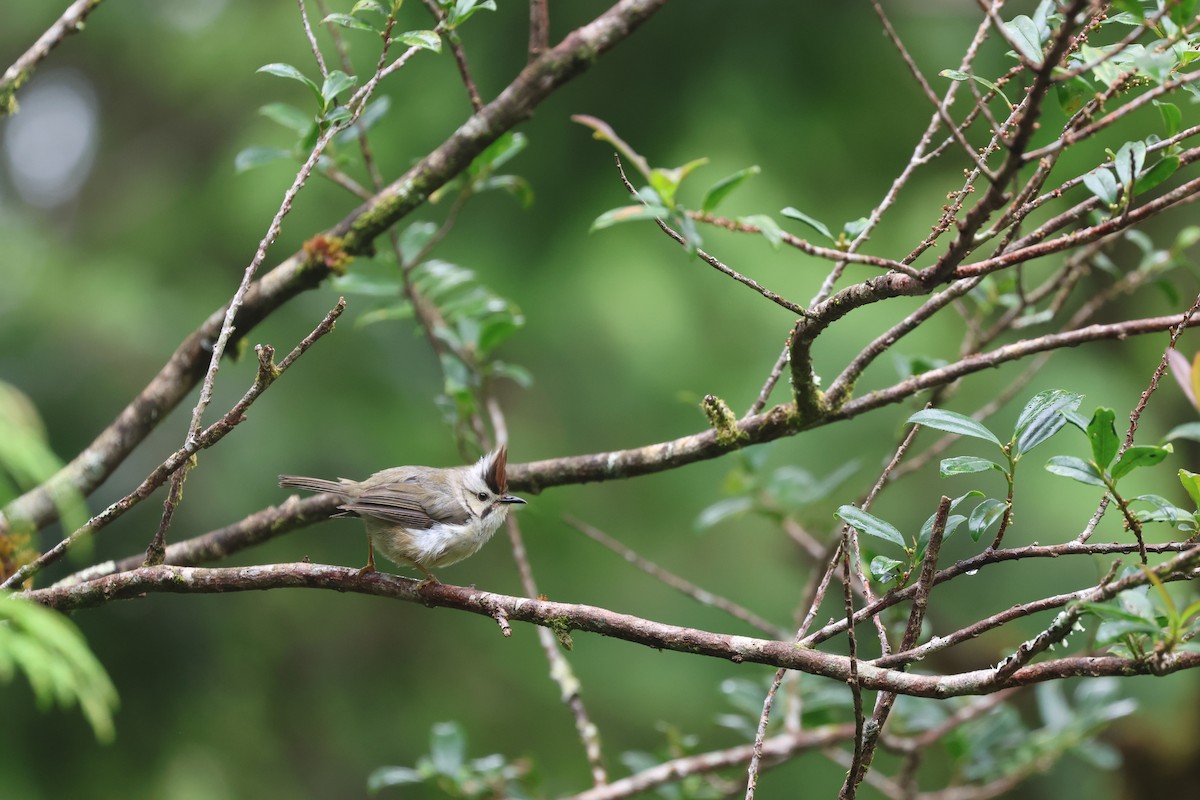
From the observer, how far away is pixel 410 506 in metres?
3.12

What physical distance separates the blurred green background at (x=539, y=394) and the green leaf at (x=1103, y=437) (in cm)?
209

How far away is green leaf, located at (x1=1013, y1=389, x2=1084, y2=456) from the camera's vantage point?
1.74 meters

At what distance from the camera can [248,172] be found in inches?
183

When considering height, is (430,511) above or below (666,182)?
below

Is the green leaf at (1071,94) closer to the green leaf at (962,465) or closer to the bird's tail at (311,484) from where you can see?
the green leaf at (962,465)

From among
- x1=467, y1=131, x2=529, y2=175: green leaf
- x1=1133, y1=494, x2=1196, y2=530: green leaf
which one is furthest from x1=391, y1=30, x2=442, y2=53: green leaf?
x1=1133, y1=494, x2=1196, y2=530: green leaf

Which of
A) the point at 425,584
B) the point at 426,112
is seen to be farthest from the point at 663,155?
the point at 425,584

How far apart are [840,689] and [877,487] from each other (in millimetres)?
1813

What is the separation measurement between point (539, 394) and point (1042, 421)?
11.3 feet

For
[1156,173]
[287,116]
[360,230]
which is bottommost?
[1156,173]

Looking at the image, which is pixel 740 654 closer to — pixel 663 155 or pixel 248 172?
pixel 663 155

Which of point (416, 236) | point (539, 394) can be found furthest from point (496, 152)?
point (539, 394)

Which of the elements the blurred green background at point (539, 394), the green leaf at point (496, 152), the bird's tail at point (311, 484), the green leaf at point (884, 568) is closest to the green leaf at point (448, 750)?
the bird's tail at point (311, 484)

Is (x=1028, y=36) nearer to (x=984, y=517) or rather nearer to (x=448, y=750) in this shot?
(x=984, y=517)
